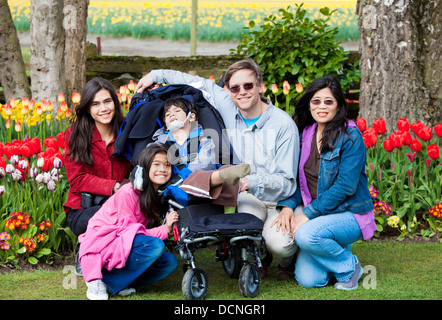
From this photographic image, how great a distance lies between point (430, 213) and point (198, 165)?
2036 mm

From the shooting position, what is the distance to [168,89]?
3.95 m

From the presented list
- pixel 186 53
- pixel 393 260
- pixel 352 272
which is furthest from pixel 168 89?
pixel 186 53

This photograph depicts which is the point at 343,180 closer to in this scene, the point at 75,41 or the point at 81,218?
the point at 81,218

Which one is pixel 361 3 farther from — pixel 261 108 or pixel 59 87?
pixel 59 87

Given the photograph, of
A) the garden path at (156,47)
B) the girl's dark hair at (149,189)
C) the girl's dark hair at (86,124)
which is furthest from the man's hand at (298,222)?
the garden path at (156,47)

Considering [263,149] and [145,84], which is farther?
[145,84]

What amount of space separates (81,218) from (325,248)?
4.67 feet

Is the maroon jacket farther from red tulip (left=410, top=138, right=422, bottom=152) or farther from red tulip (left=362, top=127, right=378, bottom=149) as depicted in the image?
red tulip (left=410, top=138, right=422, bottom=152)

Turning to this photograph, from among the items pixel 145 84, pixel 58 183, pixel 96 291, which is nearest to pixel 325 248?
pixel 96 291

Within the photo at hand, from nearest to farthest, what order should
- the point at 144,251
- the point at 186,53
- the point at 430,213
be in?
the point at 144,251 < the point at 430,213 < the point at 186,53

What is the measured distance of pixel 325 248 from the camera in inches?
142

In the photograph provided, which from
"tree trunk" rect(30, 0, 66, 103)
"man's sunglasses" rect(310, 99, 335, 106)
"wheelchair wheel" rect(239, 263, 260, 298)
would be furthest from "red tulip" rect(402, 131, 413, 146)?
"tree trunk" rect(30, 0, 66, 103)

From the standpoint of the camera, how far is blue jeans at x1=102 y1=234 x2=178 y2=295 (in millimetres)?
3414

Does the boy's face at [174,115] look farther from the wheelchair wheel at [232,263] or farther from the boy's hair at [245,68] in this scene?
the wheelchair wheel at [232,263]
